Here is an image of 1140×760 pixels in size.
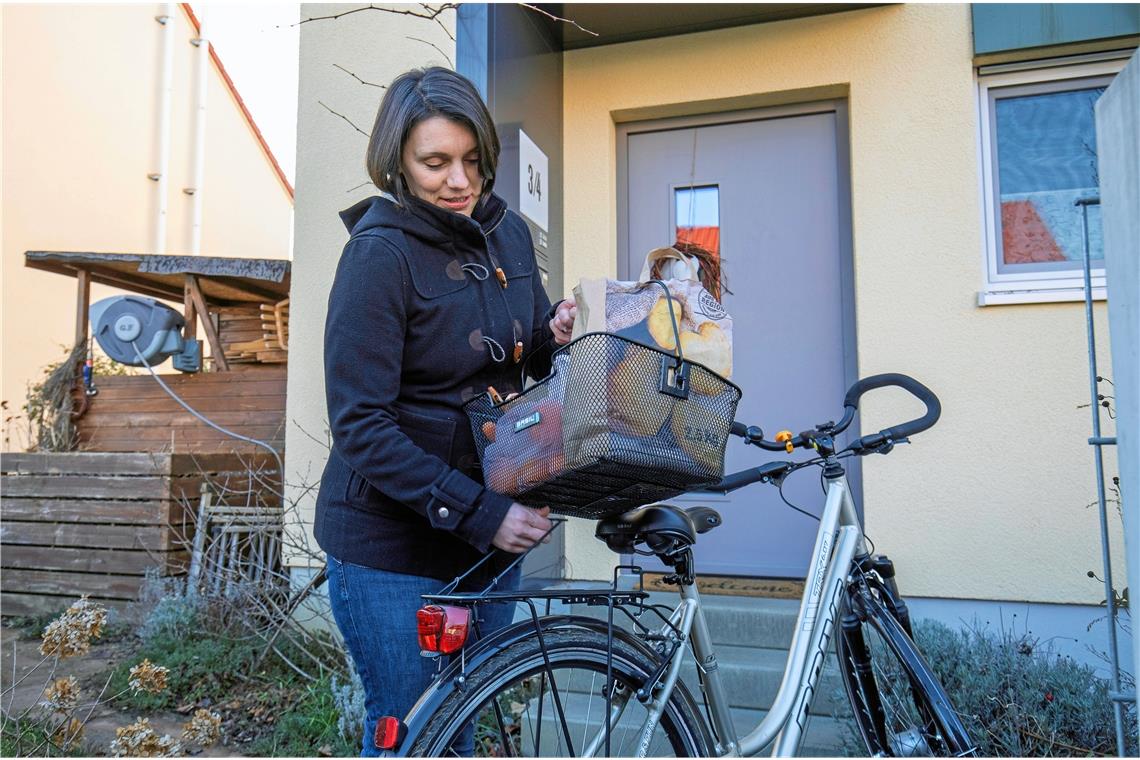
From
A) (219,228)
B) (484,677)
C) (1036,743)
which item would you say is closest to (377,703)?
(484,677)

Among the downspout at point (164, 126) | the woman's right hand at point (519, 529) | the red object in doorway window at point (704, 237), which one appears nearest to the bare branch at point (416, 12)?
the red object in doorway window at point (704, 237)

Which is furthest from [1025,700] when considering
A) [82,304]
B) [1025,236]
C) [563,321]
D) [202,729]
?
[82,304]

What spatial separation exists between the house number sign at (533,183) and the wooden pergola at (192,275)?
8.02 feet

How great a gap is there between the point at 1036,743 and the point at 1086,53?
303cm

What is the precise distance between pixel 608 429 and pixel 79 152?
29.3 ft

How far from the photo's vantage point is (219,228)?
1090 centimetres

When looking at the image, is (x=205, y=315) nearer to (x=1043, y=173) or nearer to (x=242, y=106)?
(x=1043, y=173)

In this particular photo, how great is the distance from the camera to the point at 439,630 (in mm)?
1422

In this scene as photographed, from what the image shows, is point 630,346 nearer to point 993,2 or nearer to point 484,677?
point 484,677

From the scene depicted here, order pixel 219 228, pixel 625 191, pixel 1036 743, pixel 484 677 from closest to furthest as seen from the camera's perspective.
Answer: pixel 484 677 → pixel 1036 743 → pixel 625 191 → pixel 219 228

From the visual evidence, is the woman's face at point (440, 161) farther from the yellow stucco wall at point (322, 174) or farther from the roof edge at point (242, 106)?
the roof edge at point (242, 106)

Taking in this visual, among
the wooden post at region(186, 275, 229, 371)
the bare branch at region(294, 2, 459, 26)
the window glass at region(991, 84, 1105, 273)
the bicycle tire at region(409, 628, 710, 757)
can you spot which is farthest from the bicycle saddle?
the wooden post at region(186, 275, 229, 371)

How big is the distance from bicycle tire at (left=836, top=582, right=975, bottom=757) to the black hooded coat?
110cm

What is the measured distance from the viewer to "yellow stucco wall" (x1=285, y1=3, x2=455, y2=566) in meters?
3.99
